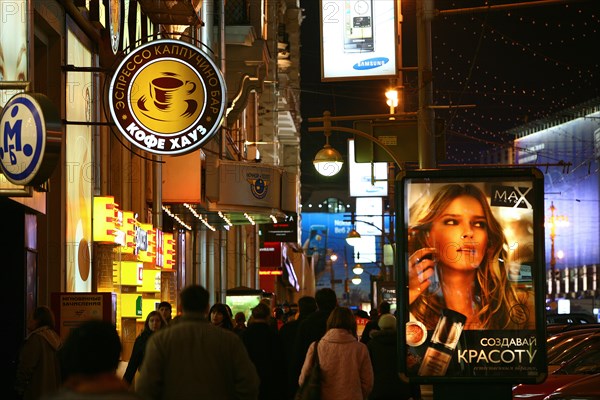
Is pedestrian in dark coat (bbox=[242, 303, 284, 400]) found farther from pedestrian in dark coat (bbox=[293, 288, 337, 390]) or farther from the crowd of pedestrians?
pedestrian in dark coat (bbox=[293, 288, 337, 390])

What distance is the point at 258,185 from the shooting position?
30.5m

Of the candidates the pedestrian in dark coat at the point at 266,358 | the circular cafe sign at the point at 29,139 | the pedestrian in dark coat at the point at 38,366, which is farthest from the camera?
the pedestrian in dark coat at the point at 266,358

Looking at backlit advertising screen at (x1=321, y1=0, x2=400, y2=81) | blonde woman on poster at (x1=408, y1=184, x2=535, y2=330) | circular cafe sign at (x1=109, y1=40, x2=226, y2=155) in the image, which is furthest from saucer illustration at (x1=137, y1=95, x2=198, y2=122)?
backlit advertising screen at (x1=321, y1=0, x2=400, y2=81)

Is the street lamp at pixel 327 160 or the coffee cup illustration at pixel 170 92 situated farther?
the street lamp at pixel 327 160

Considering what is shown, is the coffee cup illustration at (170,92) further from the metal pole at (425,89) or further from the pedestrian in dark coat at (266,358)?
the metal pole at (425,89)

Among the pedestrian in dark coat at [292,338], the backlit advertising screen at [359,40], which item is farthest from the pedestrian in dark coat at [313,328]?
the backlit advertising screen at [359,40]

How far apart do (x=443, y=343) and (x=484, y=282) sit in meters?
0.78

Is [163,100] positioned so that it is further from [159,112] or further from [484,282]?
[484,282]

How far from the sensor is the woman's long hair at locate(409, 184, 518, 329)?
12.6 m

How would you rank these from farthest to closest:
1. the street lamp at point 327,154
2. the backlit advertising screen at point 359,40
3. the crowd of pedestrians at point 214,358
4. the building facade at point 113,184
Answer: the street lamp at point 327,154, the backlit advertising screen at point 359,40, the building facade at point 113,184, the crowd of pedestrians at point 214,358

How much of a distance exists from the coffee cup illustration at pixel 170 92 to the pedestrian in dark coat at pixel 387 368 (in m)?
4.47

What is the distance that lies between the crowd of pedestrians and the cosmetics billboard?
1.78ft

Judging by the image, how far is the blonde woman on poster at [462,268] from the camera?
12.6 meters

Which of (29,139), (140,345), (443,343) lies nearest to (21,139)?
(29,139)
